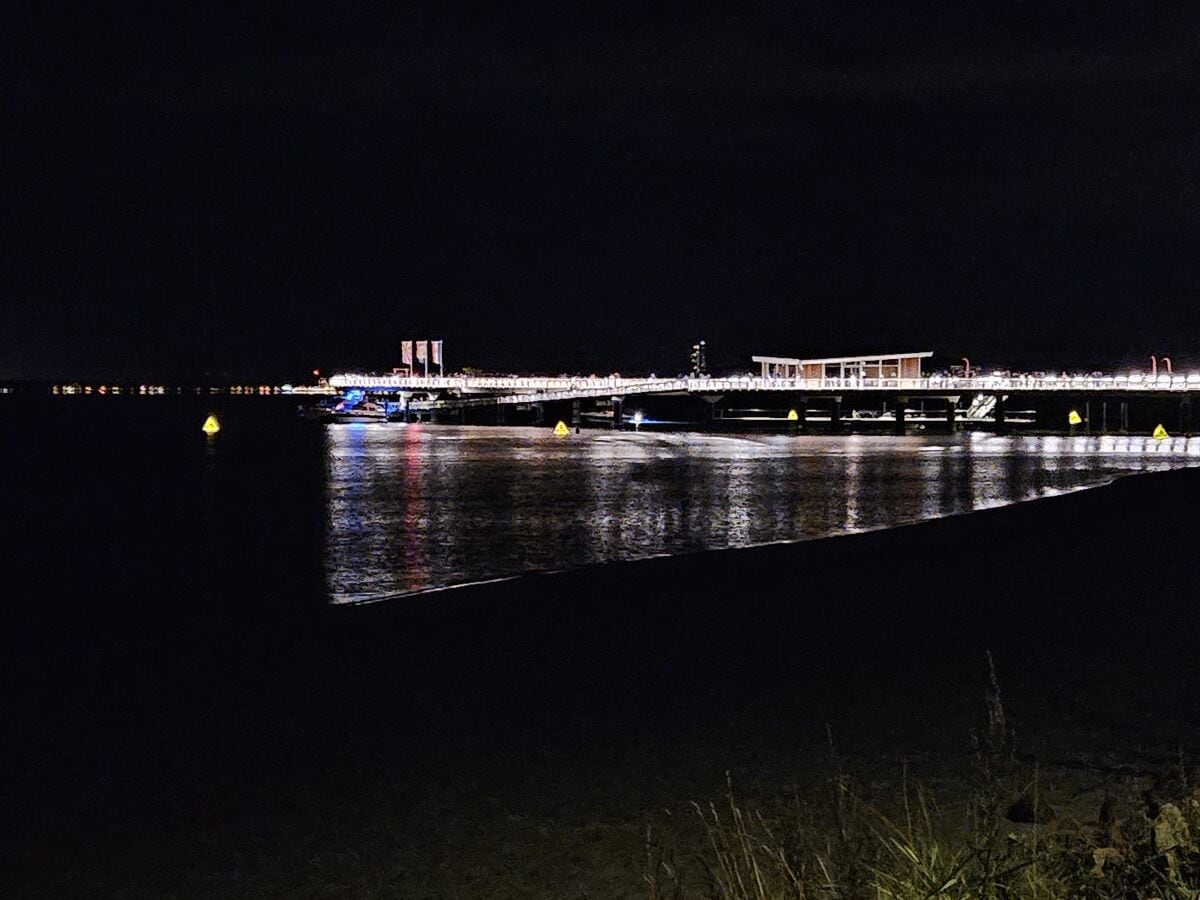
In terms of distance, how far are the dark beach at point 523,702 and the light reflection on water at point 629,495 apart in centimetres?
209

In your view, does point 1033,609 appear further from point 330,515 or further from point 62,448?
point 62,448

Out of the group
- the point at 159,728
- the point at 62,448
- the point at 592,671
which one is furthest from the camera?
the point at 62,448

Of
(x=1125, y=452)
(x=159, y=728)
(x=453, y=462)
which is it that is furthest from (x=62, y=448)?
(x=159, y=728)

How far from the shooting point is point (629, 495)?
101ft

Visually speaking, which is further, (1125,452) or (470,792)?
(1125,452)

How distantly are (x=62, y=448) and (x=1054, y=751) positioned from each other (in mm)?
63673

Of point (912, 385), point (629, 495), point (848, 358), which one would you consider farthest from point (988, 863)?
point (848, 358)

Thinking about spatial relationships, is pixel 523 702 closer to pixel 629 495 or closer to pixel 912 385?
pixel 629 495

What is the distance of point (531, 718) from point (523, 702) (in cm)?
52

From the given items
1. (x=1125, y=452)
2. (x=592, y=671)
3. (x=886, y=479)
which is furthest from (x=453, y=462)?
(x=592, y=671)

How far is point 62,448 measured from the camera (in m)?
63.4

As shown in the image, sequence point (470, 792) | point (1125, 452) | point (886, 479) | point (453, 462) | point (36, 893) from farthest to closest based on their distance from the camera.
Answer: point (1125, 452) → point (453, 462) → point (886, 479) → point (470, 792) → point (36, 893)

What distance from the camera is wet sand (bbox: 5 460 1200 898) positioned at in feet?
22.2

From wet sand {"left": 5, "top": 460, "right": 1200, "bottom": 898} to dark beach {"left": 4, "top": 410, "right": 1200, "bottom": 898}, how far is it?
0.11 feet
